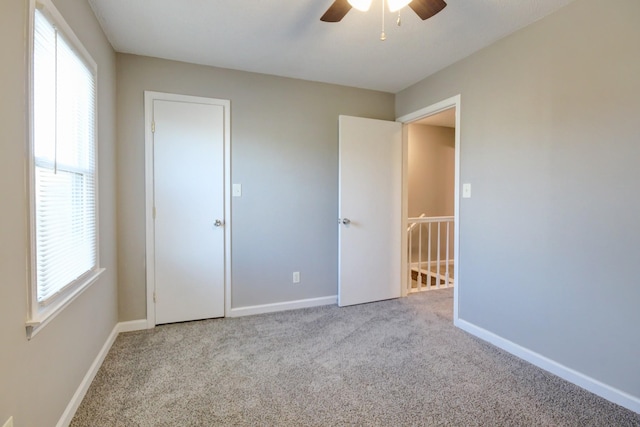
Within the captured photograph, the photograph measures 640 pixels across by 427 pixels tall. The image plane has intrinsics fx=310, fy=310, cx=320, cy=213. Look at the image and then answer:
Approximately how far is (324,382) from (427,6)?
218 centimetres

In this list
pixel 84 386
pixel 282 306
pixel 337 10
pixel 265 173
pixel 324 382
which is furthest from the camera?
pixel 282 306

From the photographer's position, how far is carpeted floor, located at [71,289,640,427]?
5.24ft

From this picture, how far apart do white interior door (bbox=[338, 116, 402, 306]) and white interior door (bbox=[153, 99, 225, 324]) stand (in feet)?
4.01

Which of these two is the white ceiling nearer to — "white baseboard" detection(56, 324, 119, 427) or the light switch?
the light switch

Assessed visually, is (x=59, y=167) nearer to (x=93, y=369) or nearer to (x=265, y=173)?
(x=93, y=369)

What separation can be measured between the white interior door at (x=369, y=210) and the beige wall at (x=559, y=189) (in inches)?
34.4

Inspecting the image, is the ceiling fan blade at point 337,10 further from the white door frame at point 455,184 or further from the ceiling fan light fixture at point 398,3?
the white door frame at point 455,184

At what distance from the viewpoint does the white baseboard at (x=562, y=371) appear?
5.53 ft

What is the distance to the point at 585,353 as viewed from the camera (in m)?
1.86

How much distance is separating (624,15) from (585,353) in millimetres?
1919

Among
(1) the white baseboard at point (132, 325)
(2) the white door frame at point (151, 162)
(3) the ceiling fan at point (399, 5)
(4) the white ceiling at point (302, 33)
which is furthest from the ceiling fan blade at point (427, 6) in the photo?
(1) the white baseboard at point (132, 325)

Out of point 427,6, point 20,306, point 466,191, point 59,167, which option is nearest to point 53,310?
point 20,306

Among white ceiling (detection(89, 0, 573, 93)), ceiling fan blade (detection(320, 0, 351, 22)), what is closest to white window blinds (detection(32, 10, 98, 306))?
white ceiling (detection(89, 0, 573, 93))

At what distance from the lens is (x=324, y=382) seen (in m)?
1.90
